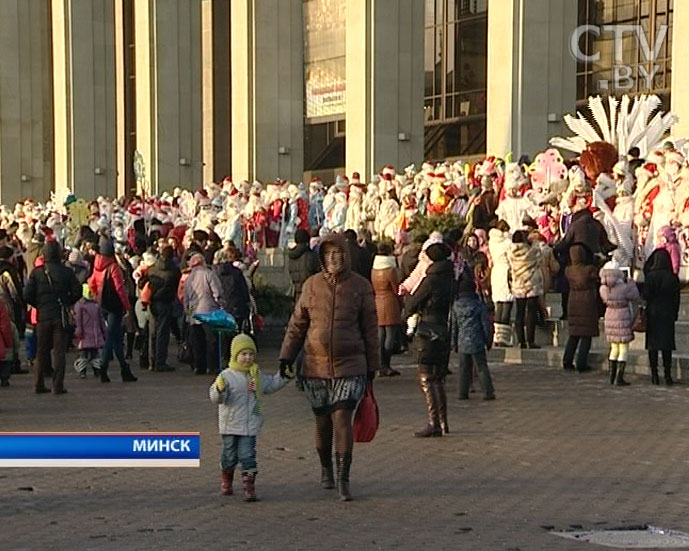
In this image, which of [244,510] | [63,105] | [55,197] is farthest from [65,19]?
[244,510]

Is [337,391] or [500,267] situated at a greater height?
[500,267]

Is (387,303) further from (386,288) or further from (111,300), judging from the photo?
(111,300)

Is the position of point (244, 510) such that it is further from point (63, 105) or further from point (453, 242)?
point (63, 105)

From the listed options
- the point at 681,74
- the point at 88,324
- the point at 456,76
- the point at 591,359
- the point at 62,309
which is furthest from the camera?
the point at 456,76

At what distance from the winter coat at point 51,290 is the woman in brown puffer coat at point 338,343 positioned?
6.17m

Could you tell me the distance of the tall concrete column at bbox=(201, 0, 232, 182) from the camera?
50781mm

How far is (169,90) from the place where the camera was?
41125mm

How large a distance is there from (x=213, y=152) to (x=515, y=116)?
79.5 feet

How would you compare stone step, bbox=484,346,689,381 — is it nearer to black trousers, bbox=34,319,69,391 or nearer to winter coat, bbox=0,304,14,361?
black trousers, bbox=34,319,69,391

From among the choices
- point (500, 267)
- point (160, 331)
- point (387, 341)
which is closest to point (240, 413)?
point (387, 341)

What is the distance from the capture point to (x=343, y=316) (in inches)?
345

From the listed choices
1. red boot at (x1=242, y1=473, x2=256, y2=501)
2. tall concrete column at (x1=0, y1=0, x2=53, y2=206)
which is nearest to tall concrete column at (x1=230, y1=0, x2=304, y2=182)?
tall concrete column at (x1=0, y1=0, x2=53, y2=206)

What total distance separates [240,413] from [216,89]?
43.6 meters
